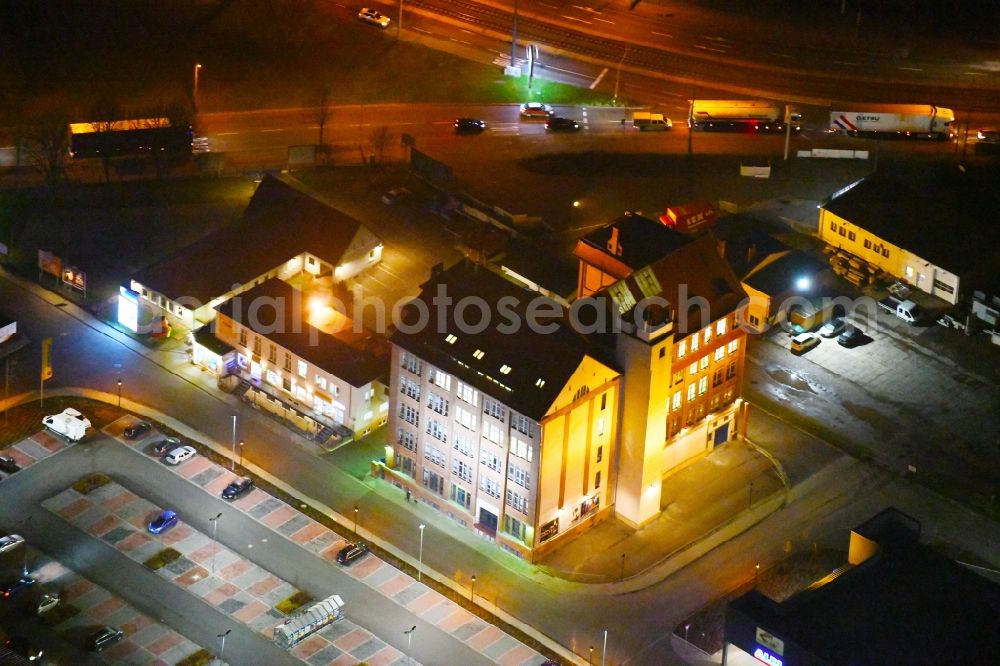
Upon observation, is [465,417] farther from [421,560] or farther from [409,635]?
[409,635]

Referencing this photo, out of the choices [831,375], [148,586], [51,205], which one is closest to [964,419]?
[831,375]

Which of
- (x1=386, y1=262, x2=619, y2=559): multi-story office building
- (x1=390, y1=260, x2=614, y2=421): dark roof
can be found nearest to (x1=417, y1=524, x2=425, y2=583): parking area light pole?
(x1=386, y1=262, x2=619, y2=559): multi-story office building

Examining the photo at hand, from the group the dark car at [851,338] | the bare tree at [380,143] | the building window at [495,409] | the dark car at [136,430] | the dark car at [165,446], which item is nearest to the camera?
the building window at [495,409]

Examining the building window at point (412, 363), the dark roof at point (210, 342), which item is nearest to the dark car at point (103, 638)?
the building window at point (412, 363)

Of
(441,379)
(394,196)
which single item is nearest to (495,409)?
(441,379)

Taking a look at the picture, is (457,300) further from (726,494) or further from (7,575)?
(7,575)

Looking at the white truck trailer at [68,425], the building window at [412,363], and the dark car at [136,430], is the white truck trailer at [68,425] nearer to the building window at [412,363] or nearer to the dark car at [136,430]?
the dark car at [136,430]
